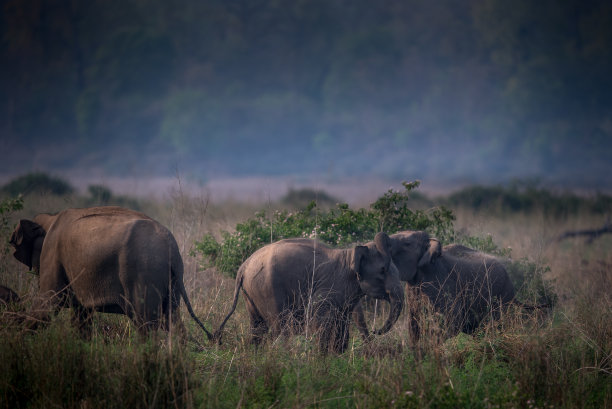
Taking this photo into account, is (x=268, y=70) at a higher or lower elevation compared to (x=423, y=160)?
higher

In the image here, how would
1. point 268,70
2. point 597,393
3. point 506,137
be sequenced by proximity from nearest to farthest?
point 597,393 < point 506,137 < point 268,70

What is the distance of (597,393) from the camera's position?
6246 mm

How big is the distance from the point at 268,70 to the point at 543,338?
500 feet

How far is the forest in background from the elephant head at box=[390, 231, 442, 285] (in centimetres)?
9298

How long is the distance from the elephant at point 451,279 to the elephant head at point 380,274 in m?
0.38

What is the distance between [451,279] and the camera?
828cm

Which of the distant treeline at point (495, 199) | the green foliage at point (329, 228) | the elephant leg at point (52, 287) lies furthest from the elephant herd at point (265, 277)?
the distant treeline at point (495, 199)

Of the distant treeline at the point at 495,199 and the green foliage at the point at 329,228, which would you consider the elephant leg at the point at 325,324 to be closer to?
the green foliage at the point at 329,228

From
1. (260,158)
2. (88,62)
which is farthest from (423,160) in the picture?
(88,62)

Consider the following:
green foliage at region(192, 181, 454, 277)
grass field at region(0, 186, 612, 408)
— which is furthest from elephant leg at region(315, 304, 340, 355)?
green foliage at region(192, 181, 454, 277)

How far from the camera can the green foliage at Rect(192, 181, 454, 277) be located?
9.88 meters

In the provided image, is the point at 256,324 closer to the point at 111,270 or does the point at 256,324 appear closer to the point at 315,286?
the point at 315,286

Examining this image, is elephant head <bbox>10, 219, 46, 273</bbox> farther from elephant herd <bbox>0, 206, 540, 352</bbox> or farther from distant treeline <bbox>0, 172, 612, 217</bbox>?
distant treeline <bbox>0, 172, 612, 217</bbox>

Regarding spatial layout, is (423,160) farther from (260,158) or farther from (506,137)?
(260,158)
